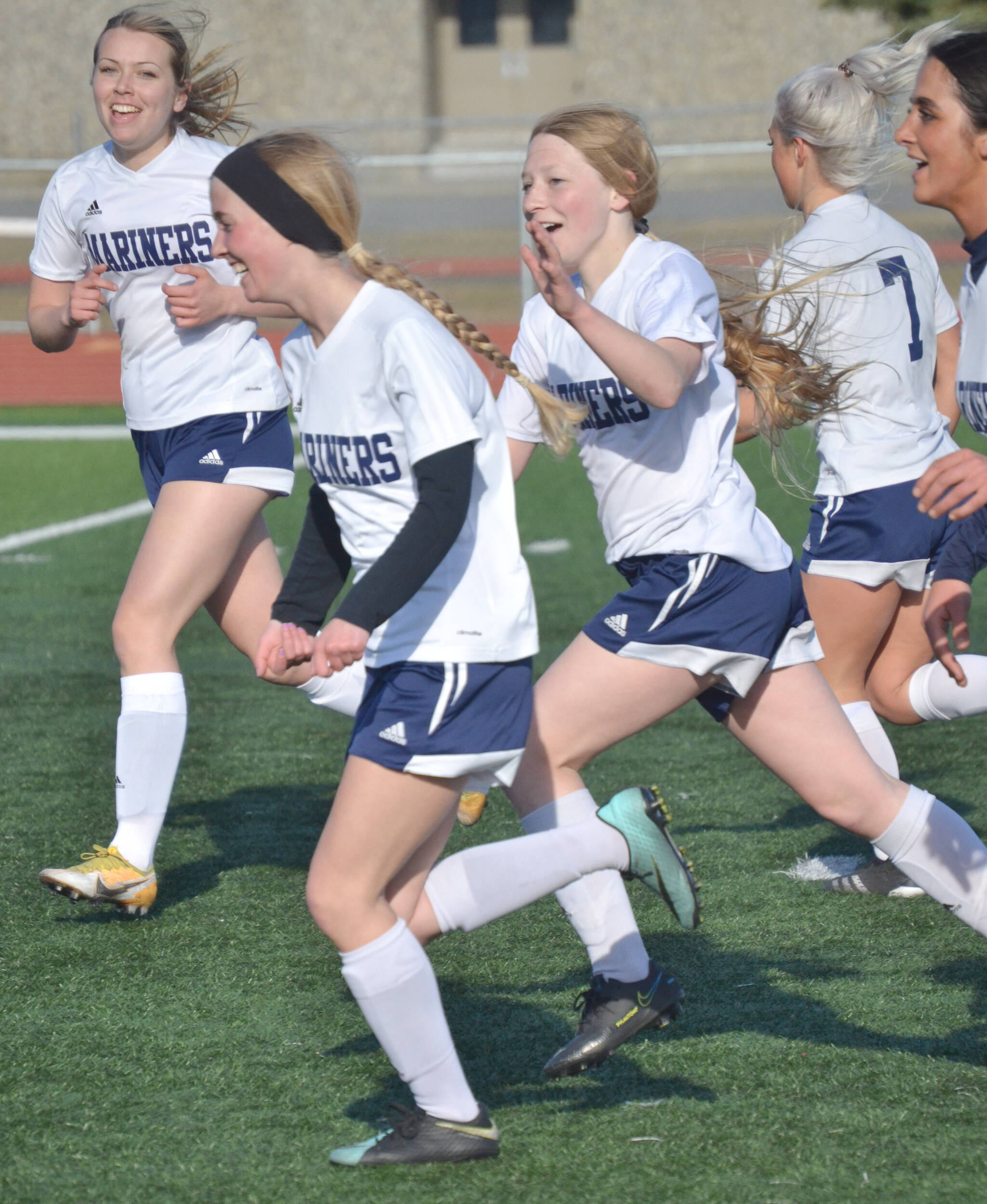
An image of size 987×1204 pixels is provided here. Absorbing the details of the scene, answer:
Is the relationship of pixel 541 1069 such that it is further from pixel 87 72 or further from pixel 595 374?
pixel 87 72

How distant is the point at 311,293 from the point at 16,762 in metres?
3.24

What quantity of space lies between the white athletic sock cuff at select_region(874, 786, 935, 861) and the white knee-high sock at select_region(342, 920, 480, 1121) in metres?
0.98

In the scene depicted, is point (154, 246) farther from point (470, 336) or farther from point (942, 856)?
point (942, 856)

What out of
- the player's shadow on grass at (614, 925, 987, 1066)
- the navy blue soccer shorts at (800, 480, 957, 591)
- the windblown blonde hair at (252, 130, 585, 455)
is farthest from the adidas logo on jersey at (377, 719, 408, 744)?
the navy blue soccer shorts at (800, 480, 957, 591)

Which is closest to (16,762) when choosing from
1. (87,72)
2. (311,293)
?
(311,293)

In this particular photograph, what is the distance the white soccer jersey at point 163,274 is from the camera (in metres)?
4.16

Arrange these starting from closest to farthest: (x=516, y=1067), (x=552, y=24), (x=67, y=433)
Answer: (x=516, y=1067)
(x=67, y=433)
(x=552, y=24)

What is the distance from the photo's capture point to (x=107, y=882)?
3.87 m

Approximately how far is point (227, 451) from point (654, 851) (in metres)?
1.80

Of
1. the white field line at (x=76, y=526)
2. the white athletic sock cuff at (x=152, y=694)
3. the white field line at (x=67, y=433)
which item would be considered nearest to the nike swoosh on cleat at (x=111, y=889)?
the white athletic sock cuff at (x=152, y=694)

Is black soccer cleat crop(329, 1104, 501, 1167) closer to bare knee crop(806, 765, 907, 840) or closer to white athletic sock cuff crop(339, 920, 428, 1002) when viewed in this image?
white athletic sock cuff crop(339, 920, 428, 1002)

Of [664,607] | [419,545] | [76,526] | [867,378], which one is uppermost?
[419,545]

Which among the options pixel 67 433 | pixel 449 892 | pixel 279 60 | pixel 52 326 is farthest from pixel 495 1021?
pixel 279 60

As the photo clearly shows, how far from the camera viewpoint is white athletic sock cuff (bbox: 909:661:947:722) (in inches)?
167
